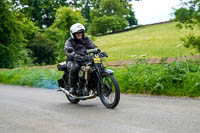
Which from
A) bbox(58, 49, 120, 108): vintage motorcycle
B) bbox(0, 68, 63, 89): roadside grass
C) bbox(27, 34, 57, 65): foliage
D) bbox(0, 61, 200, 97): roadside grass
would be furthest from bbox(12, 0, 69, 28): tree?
bbox(58, 49, 120, 108): vintage motorcycle

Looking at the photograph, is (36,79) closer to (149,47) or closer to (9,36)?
(9,36)

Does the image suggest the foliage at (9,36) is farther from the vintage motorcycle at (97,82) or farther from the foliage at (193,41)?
the vintage motorcycle at (97,82)

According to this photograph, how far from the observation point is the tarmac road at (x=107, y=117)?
512cm

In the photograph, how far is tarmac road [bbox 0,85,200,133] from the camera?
512 cm

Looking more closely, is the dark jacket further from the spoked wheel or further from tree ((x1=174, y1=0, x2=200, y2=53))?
tree ((x1=174, y1=0, x2=200, y2=53))

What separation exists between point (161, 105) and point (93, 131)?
8.72ft

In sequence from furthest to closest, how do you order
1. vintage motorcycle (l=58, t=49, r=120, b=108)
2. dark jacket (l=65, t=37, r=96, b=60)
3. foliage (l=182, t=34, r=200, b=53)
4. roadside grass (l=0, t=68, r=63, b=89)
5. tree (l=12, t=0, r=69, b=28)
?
tree (l=12, t=0, r=69, b=28), foliage (l=182, t=34, r=200, b=53), roadside grass (l=0, t=68, r=63, b=89), dark jacket (l=65, t=37, r=96, b=60), vintage motorcycle (l=58, t=49, r=120, b=108)

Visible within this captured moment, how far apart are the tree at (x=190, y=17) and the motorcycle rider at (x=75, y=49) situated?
8386mm

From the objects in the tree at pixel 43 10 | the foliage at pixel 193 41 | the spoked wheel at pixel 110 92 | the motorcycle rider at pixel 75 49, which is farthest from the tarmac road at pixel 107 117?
the tree at pixel 43 10

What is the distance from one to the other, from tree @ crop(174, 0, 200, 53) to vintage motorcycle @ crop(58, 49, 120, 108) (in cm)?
872

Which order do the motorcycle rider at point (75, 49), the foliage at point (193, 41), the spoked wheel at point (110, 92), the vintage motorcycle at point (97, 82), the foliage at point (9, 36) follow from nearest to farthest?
the spoked wheel at point (110, 92) < the vintage motorcycle at point (97, 82) < the motorcycle rider at point (75, 49) < the foliage at point (193, 41) < the foliage at point (9, 36)

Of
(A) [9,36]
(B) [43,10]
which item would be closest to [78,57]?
(A) [9,36]

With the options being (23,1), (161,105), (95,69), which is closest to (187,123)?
(161,105)

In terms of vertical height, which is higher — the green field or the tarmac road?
the green field
